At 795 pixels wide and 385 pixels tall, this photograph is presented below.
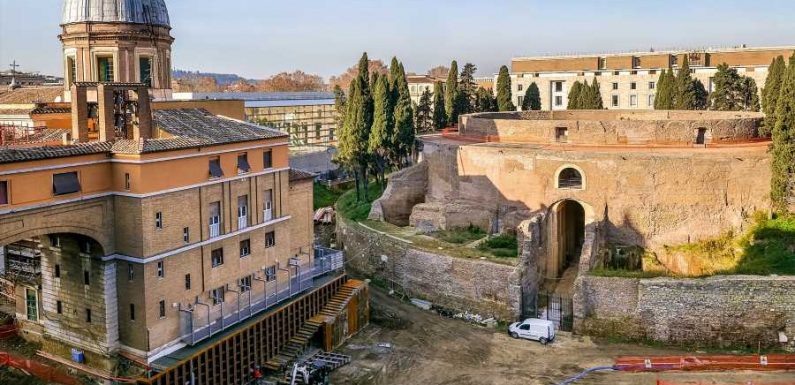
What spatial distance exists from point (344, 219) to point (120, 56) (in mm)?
12722

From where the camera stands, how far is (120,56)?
29.7 meters

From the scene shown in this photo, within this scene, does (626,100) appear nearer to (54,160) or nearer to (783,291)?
(783,291)

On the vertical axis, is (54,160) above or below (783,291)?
above

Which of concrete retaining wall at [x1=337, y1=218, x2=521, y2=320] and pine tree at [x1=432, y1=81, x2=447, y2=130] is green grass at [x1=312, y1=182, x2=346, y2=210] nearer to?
pine tree at [x1=432, y1=81, x2=447, y2=130]

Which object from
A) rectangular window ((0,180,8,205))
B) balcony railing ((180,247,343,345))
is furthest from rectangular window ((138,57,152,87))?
rectangular window ((0,180,8,205))

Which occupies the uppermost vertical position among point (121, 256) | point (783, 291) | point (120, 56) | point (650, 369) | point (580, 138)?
point (120, 56)

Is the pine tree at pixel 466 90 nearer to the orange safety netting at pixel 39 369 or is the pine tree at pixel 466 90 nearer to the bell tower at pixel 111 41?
the bell tower at pixel 111 41

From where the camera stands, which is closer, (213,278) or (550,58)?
(213,278)

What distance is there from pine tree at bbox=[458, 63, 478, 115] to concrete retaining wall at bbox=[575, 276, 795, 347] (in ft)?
94.4

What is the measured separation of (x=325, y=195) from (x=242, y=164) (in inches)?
1053

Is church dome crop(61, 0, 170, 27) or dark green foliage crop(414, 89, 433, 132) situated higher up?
church dome crop(61, 0, 170, 27)

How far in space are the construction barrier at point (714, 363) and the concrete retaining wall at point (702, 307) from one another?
1.28 metres

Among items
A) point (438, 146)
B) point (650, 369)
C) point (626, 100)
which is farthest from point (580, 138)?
point (626, 100)

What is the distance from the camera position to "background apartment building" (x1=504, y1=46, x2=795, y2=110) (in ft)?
205
